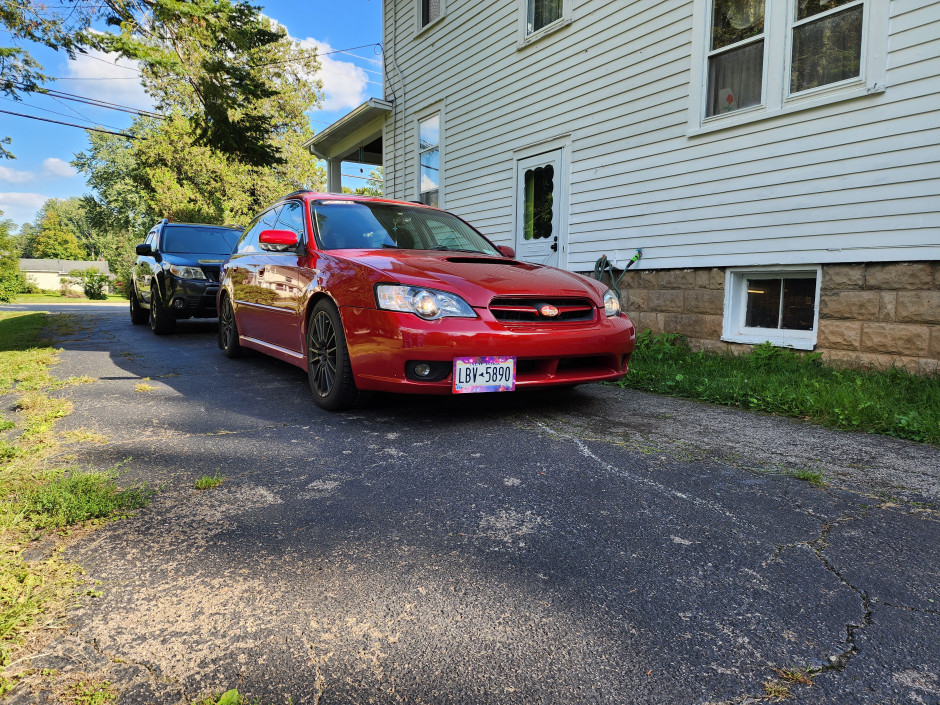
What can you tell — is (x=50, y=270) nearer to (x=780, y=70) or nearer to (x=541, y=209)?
(x=541, y=209)

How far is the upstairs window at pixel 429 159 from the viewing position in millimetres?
11039

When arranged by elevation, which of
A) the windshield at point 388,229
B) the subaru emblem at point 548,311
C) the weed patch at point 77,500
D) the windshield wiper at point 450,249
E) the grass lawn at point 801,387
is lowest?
the weed patch at point 77,500

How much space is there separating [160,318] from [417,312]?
6680 mm

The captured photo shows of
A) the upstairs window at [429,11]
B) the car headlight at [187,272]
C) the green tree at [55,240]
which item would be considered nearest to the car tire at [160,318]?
the car headlight at [187,272]

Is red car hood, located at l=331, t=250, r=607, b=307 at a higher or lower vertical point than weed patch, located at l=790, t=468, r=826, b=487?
higher

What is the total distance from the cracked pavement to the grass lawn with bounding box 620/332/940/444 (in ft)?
1.26

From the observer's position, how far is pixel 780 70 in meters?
5.46

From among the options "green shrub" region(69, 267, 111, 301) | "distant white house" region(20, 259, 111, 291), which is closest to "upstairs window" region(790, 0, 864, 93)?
"green shrub" region(69, 267, 111, 301)

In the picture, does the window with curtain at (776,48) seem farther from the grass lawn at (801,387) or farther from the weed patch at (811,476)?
the weed patch at (811,476)

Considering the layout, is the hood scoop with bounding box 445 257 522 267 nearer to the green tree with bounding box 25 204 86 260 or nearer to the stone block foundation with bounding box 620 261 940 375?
the stone block foundation with bounding box 620 261 940 375

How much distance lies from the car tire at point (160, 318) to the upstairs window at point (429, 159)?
4911 millimetres

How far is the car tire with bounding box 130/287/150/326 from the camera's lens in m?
10.3

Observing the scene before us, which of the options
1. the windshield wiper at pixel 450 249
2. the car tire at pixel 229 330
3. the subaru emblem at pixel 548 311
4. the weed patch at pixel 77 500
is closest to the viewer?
the weed patch at pixel 77 500

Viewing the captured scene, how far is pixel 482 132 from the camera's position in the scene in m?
9.62
